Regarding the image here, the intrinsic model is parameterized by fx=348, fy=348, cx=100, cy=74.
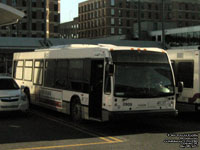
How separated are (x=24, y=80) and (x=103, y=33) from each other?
341ft

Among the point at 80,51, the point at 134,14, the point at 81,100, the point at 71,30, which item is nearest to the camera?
the point at 81,100

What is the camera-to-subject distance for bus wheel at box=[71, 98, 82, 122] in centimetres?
1159

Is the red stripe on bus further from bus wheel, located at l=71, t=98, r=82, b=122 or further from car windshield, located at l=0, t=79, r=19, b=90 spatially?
car windshield, located at l=0, t=79, r=19, b=90

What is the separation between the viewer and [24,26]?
307 feet

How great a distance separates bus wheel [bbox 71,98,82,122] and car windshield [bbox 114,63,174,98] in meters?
2.19

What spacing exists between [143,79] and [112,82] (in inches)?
38.6

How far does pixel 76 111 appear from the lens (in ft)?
38.9

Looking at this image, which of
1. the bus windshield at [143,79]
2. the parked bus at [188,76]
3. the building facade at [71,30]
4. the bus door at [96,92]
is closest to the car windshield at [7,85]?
the bus door at [96,92]

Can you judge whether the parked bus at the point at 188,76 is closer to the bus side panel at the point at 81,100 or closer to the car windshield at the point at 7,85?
the bus side panel at the point at 81,100

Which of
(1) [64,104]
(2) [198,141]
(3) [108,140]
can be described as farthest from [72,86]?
(2) [198,141]

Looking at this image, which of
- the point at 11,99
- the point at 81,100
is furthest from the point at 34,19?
the point at 81,100

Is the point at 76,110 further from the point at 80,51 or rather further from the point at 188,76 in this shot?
the point at 188,76

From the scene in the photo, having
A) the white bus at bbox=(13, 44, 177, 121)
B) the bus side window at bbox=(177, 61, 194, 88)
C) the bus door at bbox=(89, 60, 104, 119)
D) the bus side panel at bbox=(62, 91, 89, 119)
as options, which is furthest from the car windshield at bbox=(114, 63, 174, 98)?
the bus side window at bbox=(177, 61, 194, 88)

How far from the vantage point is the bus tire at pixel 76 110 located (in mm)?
11594
